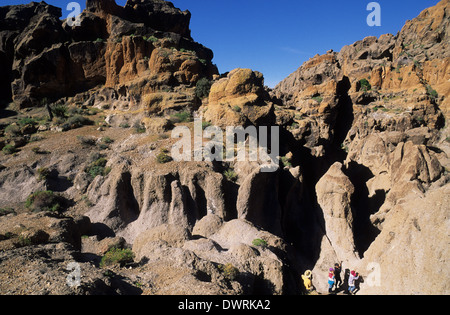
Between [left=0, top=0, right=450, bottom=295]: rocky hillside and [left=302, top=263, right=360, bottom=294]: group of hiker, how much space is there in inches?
25.4

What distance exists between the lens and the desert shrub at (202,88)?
86.9ft

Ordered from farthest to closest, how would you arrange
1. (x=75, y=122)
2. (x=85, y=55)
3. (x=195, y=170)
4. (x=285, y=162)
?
(x=85, y=55) < (x=75, y=122) < (x=285, y=162) < (x=195, y=170)

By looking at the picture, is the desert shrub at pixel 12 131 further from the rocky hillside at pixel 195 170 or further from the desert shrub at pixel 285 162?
the desert shrub at pixel 285 162

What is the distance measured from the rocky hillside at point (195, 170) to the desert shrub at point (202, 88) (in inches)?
4.7

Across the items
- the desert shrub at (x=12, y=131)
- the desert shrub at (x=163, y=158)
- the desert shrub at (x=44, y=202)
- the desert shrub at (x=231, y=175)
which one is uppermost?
the desert shrub at (x=12, y=131)

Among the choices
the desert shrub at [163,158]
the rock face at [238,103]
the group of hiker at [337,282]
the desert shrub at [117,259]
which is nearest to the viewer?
the desert shrub at [117,259]

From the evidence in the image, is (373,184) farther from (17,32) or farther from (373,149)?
(17,32)

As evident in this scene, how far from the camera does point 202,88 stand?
2652cm

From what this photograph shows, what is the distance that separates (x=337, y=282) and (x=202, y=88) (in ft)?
68.7

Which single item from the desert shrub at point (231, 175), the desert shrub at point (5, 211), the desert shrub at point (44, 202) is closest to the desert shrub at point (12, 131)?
the desert shrub at point (44, 202)

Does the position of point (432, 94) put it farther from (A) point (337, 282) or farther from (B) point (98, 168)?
(B) point (98, 168)

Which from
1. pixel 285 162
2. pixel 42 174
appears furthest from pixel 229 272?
pixel 42 174

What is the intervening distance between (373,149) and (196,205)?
2046 centimetres

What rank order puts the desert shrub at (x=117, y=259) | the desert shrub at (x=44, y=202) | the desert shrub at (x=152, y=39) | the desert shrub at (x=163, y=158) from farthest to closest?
the desert shrub at (x=152, y=39) < the desert shrub at (x=163, y=158) < the desert shrub at (x=44, y=202) < the desert shrub at (x=117, y=259)
